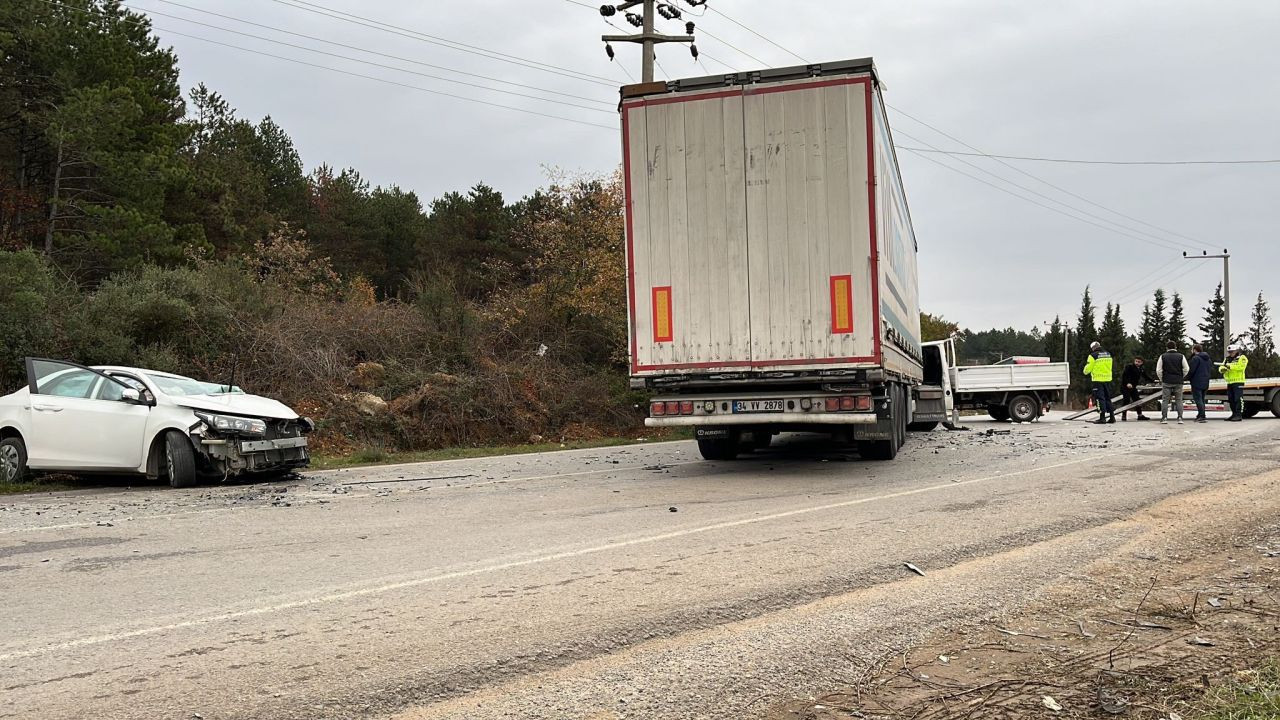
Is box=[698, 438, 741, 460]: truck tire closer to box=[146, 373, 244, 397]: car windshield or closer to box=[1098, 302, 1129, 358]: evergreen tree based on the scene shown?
box=[146, 373, 244, 397]: car windshield

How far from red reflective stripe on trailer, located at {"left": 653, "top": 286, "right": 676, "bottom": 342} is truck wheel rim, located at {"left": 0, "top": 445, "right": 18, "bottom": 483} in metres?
8.16

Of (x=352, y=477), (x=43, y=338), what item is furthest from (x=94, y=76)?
(x=352, y=477)

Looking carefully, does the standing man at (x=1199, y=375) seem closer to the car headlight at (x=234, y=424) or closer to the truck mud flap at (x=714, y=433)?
the truck mud flap at (x=714, y=433)

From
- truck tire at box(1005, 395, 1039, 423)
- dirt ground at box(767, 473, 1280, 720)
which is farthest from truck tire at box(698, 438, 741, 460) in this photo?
truck tire at box(1005, 395, 1039, 423)

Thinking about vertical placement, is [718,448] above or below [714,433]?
below

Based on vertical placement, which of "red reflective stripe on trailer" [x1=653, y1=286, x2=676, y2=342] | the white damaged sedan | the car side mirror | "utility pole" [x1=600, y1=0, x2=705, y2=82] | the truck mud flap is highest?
"utility pole" [x1=600, y1=0, x2=705, y2=82]

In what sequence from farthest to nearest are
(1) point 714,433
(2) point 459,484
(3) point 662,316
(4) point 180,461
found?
(1) point 714,433, (3) point 662,316, (2) point 459,484, (4) point 180,461

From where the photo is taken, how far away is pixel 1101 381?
23.0 metres

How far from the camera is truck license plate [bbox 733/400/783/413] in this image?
448 inches

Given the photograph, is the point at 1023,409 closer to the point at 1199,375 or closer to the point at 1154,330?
the point at 1199,375

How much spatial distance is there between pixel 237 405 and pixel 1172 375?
19.8 m

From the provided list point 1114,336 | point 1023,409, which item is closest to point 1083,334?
point 1114,336

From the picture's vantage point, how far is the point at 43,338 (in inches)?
705

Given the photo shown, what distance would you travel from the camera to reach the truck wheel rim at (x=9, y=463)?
456 inches
